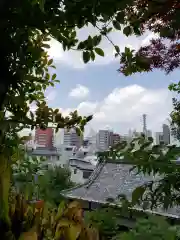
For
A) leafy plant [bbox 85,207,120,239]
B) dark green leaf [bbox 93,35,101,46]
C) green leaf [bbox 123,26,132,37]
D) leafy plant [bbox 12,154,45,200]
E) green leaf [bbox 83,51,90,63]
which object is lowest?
leafy plant [bbox 85,207,120,239]

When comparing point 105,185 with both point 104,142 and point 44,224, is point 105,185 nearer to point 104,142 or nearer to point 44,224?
point 104,142

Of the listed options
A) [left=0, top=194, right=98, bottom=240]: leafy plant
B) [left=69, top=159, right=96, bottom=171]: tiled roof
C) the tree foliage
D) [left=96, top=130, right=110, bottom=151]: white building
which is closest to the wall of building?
[left=69, top=159, right=96, bottom=171]: tiled roof

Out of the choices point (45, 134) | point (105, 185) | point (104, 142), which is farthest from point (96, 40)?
point (105, 185)

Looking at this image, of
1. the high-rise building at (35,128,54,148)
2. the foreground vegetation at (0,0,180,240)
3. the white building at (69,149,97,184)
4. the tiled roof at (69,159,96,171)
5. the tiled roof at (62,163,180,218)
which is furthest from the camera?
the tiled roof at (69,159,96,171)

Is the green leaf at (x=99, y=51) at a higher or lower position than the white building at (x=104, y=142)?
higher

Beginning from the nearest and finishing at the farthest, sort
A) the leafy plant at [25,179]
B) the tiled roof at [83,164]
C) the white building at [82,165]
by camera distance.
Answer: the leafy plant at [25,179] → the white building at [82,165] → the tiled roof at [83,164]

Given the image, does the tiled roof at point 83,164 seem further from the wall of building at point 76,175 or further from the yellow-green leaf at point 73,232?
the yellow-green leaf at point 73,232

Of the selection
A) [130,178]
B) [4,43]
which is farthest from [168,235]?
[130,178]

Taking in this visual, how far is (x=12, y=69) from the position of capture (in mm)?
504

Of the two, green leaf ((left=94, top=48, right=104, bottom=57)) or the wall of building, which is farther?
the wall of building

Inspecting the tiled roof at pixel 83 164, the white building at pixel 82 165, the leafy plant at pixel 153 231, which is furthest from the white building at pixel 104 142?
the tiled roof at pixel 83 164

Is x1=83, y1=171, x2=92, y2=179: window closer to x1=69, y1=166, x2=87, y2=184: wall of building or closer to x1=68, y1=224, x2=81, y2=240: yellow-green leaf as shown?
x1=69, y1=166, x2=87, y2=184: wall of building

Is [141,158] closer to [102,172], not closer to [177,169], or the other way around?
[177,169]

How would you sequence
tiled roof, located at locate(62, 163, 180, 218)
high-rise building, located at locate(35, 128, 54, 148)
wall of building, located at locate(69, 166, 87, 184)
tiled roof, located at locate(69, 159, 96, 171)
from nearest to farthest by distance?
high-rise building, located at locate(35, 128, 54, 148) < tiled roof, located at locate(62, 163, 180, 218) < tiled roof, located at locate(69, 159, 96, 171) < wall of building, located at locate(69, 166, 87, 184)
